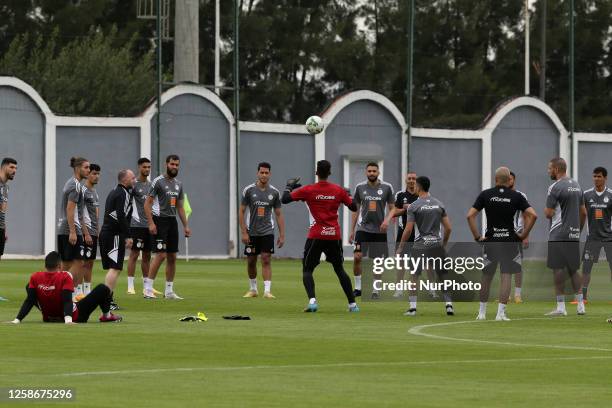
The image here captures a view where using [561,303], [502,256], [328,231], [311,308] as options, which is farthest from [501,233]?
[311,308]

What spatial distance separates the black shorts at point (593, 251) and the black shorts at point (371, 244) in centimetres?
416

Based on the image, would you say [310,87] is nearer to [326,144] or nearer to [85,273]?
[326,144]

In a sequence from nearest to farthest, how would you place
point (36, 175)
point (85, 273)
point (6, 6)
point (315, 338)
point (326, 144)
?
point (315, 338), point (85, 273), point (36, 175), point (326, 144), point (6, 6)

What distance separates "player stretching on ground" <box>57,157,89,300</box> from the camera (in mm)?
23844

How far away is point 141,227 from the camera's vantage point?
1105 inches

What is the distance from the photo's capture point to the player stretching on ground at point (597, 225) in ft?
85.9

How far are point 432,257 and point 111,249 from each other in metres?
4.77

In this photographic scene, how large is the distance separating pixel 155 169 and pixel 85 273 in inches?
1001

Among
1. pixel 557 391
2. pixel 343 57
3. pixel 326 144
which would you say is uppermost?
pixel 343 57

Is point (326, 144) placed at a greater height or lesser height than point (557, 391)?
greater

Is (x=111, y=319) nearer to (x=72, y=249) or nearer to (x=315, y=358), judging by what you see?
(x=72, y=249)

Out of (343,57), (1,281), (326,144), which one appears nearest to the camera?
(1,281)

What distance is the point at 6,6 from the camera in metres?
79.9

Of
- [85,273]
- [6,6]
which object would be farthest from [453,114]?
[85,273]
